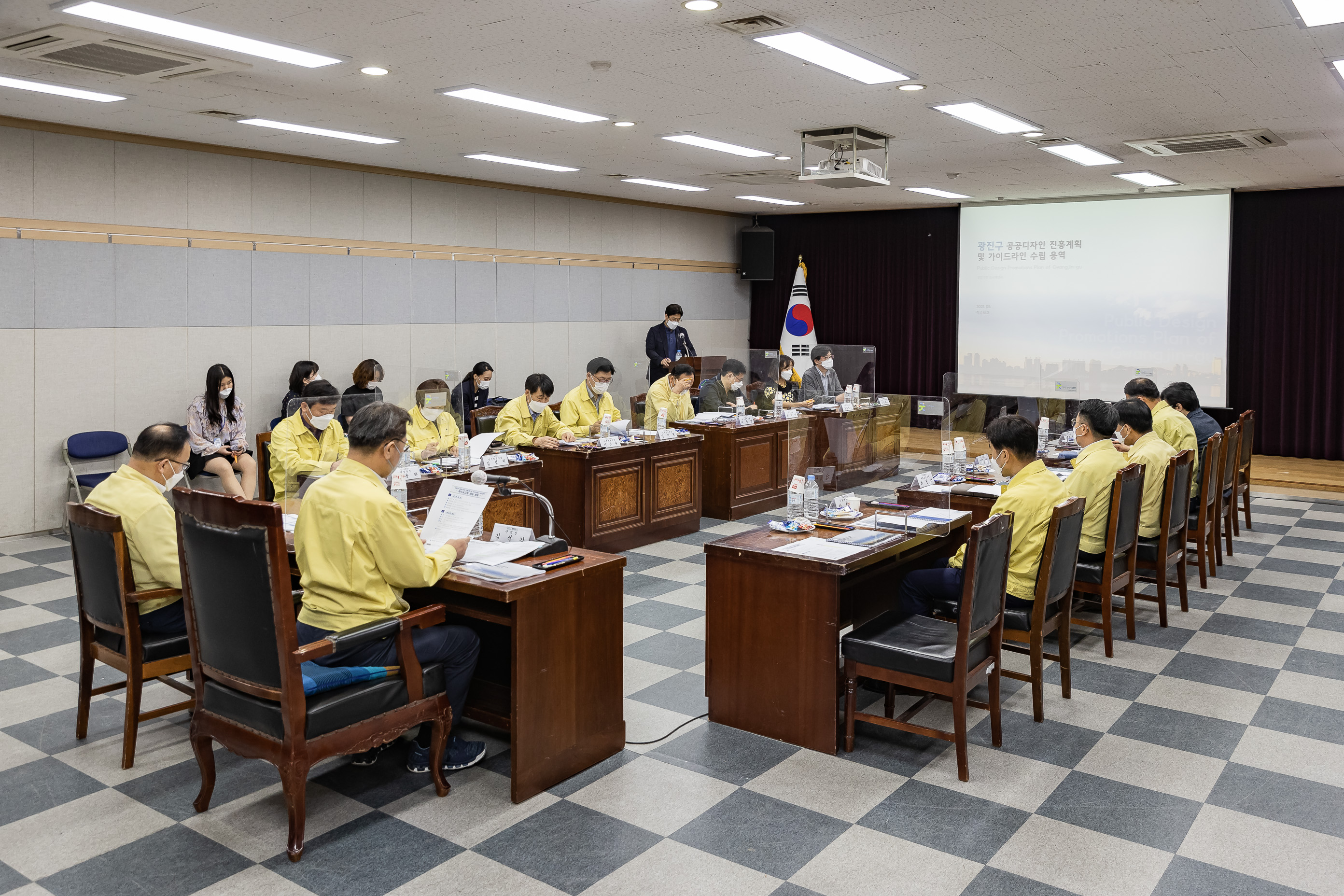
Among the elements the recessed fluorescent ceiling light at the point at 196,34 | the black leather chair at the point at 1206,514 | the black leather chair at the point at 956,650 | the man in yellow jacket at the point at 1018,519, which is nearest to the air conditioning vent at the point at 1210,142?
the black leather chair at the point at 1206,514

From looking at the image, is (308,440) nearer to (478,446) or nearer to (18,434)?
(478,446)

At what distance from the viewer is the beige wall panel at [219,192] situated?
7.86 m

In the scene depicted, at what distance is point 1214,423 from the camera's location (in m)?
7.05

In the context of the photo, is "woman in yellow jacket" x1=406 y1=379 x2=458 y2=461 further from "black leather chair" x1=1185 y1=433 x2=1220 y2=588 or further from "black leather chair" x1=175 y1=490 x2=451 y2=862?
"black leather chair" x1=1185 y1=433 x2=1220 y2=588

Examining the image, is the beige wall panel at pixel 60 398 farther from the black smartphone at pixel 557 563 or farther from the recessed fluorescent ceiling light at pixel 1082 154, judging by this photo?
the recessed fluorescent ceiling light at pixel 1082 154

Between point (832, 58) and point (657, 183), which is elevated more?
point (657, 183)

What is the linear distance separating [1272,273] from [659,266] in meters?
6.79

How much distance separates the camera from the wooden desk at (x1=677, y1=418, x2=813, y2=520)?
794 cm

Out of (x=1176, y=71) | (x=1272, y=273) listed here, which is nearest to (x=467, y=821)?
(x=1176, y=71)

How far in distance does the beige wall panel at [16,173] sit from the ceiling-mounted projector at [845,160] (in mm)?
5229

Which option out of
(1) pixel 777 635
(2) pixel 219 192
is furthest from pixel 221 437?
(1) pixel 777 635

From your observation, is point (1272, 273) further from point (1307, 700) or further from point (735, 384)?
point (1307, 700)

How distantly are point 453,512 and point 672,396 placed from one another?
15.7 feet

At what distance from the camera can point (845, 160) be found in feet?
24.4
